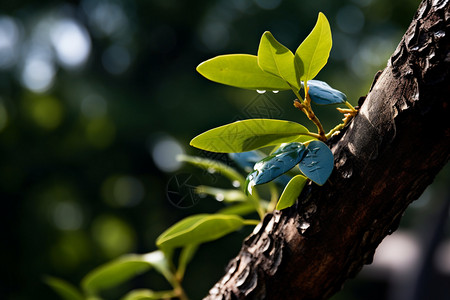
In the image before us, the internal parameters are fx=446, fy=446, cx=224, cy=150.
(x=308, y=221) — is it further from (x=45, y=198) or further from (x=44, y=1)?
(x=44, y=1)

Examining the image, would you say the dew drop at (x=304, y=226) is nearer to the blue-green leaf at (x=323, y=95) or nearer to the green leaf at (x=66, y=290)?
the blue-green leaf at (x=323, y=95)

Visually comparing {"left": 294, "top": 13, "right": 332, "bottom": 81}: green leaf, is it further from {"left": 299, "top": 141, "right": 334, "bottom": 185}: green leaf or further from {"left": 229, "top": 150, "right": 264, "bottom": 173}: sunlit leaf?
{"left": 229, "top": 150, "right": 264, "bottom": 173}: sunlit leaf

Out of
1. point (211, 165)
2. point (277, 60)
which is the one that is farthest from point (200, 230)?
point (277, 60)

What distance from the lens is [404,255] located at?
2654 mm

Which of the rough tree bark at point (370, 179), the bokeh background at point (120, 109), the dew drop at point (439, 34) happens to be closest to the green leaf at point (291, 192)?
the rough tree bark at point (370, 179)

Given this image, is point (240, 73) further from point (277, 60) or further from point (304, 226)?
point (304, 226)

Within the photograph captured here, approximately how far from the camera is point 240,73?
34 centimetres

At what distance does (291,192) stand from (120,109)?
4584 millimetres

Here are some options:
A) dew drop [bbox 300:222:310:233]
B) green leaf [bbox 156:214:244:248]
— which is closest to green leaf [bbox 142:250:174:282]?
green leaf [bbox 156:214:244:248]

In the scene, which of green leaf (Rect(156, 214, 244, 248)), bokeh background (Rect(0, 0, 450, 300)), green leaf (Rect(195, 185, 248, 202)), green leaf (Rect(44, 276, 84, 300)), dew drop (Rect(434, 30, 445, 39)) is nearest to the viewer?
dew drop (Rect(434, 30, 445, 39))

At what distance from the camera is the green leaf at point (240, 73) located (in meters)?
0.33

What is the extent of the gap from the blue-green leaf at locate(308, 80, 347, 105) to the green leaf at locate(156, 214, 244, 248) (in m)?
0.16

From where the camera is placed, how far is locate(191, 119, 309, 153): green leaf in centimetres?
34

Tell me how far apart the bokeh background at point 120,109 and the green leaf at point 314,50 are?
396 centimetres
